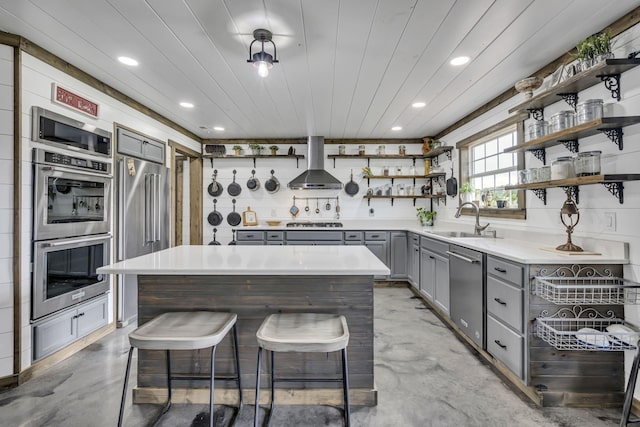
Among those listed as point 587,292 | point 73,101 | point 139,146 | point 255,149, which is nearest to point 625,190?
point 587,292

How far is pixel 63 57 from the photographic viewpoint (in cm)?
255

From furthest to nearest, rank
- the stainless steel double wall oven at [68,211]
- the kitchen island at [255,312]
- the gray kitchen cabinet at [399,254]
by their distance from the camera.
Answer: the gray kitchen cabinet at [399,254] → the stainless steel double wall oven at [68,211] → the kitchen island at [255,312]

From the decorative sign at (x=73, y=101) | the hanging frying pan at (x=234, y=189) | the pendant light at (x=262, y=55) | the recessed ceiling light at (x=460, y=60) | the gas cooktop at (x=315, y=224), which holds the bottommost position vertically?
the gas cooktop at (x=315, y=224)

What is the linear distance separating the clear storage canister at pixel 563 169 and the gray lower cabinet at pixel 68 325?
156 inches

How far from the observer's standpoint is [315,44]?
7.66 ft

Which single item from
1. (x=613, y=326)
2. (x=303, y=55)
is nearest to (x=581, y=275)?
(x=613, y=326)

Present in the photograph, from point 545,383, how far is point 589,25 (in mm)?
2334

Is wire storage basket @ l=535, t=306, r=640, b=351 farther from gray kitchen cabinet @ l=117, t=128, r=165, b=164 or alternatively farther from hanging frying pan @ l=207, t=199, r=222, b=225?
hanging frying pan @ l=207, t=199, r=222, b=225

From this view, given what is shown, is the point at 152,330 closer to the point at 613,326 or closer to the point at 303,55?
the point at 303,55

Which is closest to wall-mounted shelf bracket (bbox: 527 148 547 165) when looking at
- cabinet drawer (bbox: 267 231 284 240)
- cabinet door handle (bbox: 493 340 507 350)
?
cabinet door handle (bbox: 493 340 507 350)

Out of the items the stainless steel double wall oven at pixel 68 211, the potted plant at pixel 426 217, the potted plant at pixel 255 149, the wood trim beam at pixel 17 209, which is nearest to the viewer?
the wood trim beam at pixel 17 209

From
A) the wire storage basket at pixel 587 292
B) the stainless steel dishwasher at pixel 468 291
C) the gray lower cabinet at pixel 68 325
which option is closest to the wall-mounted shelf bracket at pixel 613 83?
the wire storage basket at pixel 587 292

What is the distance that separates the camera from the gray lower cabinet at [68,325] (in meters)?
2.38

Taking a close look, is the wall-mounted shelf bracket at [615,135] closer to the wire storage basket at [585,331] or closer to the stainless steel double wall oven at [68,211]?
the wire storage basket at [585,331]
